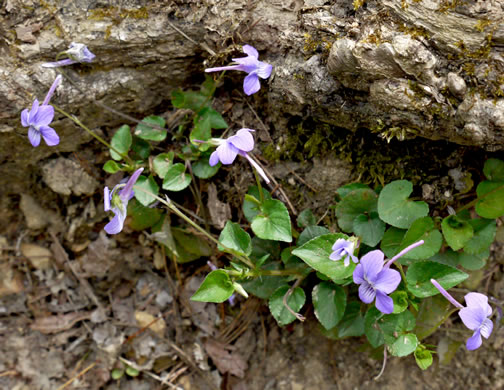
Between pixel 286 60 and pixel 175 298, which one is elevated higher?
pixel 286 60

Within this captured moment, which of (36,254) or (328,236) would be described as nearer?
(328,236)

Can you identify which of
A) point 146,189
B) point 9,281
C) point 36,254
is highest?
point 146,189

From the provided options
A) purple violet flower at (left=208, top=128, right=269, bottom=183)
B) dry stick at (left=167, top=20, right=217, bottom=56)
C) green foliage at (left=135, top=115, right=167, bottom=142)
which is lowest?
green foliage at (left=135, top=115, right=167, bottom=142)

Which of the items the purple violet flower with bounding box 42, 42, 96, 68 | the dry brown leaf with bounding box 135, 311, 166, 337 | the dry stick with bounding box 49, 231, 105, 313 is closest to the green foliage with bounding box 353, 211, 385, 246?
the dry brown leaf with bounding box 135, 311, 166, 337

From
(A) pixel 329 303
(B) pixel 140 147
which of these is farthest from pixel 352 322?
(B) pixel 140 147

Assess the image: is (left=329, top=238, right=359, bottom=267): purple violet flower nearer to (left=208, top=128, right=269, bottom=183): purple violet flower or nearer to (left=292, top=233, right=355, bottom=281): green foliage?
(left=292, top=233, right=355, bottom=281): green foliage

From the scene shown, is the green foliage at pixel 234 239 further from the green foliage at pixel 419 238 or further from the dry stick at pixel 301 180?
the green foliage at pixel 419 238

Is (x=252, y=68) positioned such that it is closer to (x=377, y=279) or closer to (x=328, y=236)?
(x=328, y=236)
